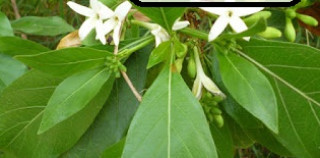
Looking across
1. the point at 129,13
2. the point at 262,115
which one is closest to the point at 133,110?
the point at 129,13

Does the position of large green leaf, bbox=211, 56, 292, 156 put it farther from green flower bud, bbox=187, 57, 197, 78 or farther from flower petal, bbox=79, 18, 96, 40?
flower petal, bbox=79, 18, 96, 40

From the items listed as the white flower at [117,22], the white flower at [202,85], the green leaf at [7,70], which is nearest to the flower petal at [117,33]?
the white flower at [117,22]

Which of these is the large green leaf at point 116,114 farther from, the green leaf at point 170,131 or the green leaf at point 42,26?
the green leaf at point 42,26

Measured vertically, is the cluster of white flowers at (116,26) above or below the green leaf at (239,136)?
above

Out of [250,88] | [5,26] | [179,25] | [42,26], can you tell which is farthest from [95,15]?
[42,26]

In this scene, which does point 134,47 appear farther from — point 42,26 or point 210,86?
point 42,26

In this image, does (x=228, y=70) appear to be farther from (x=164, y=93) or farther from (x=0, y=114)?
(x=0, y=114)
